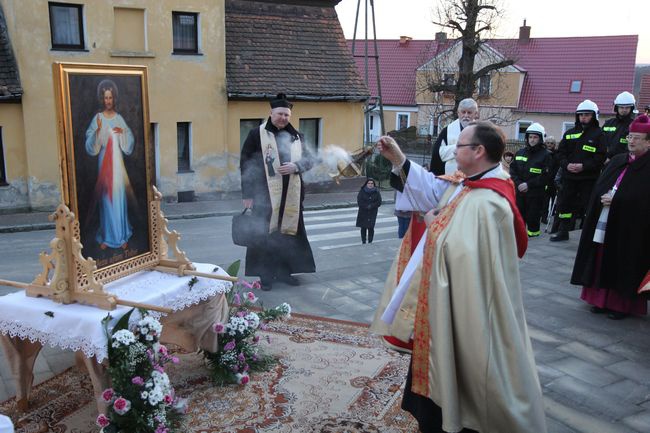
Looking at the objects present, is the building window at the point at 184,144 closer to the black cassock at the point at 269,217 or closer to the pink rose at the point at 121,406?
the black cassock at the point at 269,217

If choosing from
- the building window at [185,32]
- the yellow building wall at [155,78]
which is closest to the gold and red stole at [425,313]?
the yellow building wall at [155,78]

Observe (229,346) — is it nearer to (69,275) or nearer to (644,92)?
(69,275)

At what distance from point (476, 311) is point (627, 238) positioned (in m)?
3.56

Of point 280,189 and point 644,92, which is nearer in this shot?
point 280,189

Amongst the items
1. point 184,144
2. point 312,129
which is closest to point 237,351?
point 184,144

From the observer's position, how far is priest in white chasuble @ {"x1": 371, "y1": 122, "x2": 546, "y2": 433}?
3051 millimetres

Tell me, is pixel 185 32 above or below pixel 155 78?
above

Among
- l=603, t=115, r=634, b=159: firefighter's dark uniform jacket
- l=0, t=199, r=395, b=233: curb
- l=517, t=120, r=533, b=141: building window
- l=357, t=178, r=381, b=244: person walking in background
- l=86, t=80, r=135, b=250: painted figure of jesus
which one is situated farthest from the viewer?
l=517, t=120, r=533, b=141: building window

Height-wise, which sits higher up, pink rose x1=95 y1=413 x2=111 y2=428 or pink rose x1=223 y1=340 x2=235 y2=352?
pink rose x1=223 y1=340 x2=235 y2=352

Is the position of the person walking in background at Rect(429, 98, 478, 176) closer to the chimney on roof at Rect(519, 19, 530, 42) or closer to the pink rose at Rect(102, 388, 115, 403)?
the pink rose at Rect(102, 388, 115, 403)

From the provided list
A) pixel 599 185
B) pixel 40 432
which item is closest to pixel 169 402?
pixel 40 432

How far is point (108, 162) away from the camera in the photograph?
12.9 feet

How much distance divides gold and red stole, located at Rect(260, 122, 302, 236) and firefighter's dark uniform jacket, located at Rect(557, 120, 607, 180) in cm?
477

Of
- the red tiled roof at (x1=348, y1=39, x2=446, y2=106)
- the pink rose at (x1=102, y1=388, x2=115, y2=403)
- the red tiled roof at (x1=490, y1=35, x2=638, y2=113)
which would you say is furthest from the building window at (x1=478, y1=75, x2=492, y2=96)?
the pink rose at (x1=102, y1=388, x2=115, y2=403)
